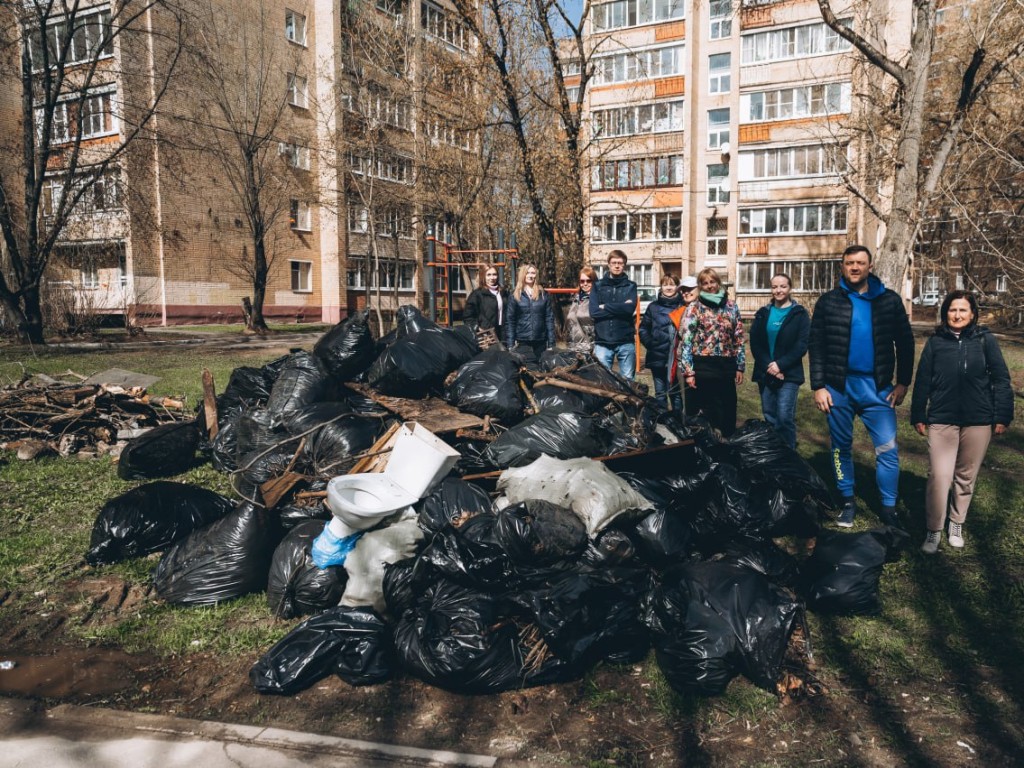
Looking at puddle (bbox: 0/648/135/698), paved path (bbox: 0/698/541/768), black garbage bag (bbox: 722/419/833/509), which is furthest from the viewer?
black garbage bag (bbox: 722/419/833/509)

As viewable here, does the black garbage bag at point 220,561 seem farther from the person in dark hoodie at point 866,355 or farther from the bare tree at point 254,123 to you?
the bare tree at point 254,123

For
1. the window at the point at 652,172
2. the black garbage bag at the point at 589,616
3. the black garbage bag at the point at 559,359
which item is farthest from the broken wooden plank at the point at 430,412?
the window at the point at 652,172

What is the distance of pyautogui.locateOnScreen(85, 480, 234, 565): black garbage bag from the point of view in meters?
4.29

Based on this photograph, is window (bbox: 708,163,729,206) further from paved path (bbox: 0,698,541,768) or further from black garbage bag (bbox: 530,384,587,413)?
paved path (bbox: 0,698,541,768)

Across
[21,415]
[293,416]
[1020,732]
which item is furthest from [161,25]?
[1020,732]

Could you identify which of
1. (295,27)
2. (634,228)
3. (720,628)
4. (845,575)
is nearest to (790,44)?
(634,228)

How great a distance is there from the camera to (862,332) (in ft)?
14.6

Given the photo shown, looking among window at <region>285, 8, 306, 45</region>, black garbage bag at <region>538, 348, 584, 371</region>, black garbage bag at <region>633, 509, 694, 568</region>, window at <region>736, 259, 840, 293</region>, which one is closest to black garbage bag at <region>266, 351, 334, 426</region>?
black garbage bag at <region>538, 348, 584, 371</region>

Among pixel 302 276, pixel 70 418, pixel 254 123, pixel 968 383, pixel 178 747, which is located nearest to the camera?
pixel 178 747

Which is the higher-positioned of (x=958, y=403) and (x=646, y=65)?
(x=646, y=65)

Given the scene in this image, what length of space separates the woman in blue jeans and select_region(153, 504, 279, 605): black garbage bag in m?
3.70

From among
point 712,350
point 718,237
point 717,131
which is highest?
point 717,131

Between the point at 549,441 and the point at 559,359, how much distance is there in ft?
6.32

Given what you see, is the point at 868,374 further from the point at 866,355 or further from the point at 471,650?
the point at 471,650
